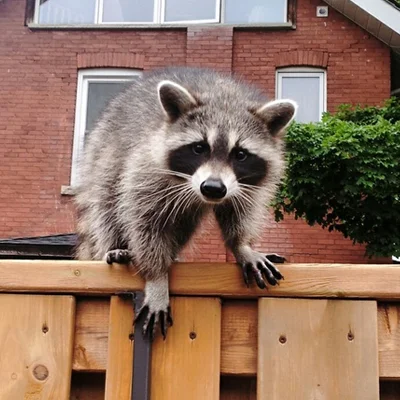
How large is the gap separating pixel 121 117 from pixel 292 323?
65.5 inches

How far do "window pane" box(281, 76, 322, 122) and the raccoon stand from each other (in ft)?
21.2

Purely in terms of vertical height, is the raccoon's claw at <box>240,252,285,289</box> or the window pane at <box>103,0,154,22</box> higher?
the window pane at <box>103,0,154,22</box>

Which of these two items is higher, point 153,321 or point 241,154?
point 241,154

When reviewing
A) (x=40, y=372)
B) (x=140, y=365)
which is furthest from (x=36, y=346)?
(x=140, y=365)

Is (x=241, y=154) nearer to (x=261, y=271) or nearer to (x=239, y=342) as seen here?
(x=261, y=271)

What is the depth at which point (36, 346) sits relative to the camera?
1961 mm

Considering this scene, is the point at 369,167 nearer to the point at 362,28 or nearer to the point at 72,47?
the point at 362,28

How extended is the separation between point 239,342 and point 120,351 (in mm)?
336

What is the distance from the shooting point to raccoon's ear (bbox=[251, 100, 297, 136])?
9.20 ft

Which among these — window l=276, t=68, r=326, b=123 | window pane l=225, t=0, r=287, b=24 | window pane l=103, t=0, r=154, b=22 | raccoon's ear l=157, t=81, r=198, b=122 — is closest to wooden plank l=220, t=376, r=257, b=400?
raccoon's ear l=157, t=81, r=198, b=122

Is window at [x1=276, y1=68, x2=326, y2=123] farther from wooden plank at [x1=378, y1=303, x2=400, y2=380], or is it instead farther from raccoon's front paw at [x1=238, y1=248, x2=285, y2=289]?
wooden plank at [x1=378, y1=303, x2=400, y2=380]

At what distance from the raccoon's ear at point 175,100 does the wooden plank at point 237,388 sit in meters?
1.19

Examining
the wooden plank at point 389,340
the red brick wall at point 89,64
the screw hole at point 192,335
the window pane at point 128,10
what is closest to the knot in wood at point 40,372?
the screw hole at point 192,335

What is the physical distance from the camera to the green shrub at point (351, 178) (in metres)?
6.66
